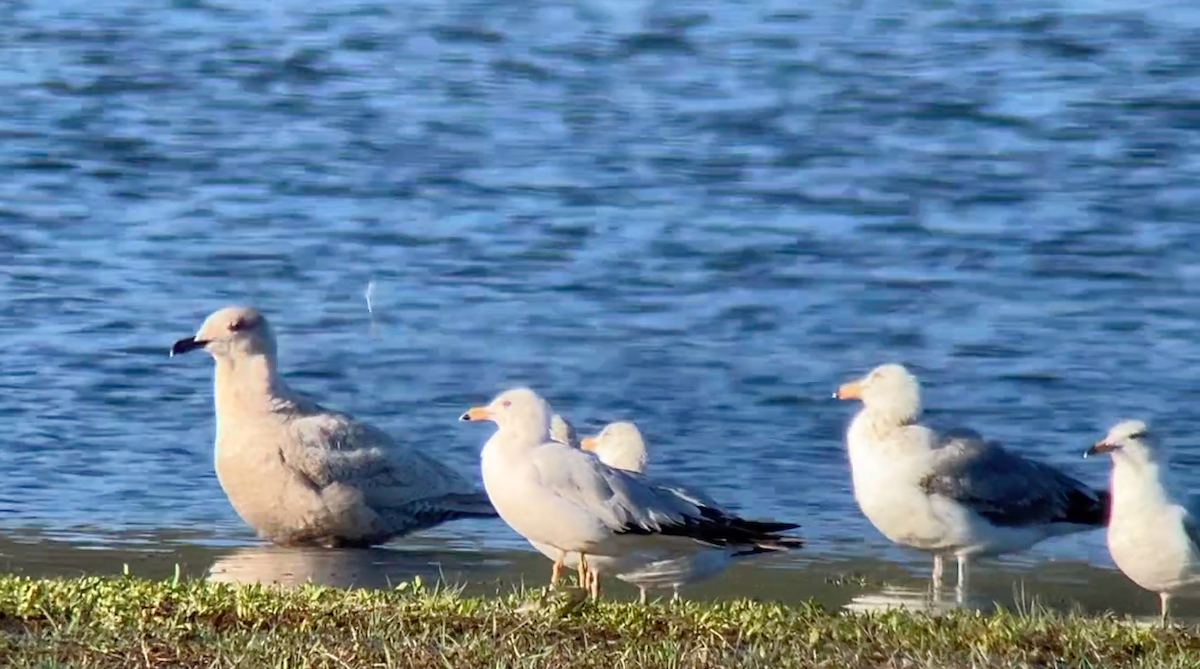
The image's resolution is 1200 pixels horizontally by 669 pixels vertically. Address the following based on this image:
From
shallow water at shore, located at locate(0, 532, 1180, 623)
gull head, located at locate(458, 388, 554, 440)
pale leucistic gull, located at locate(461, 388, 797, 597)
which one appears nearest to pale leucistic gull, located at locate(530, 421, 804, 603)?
pale leucistic gull, located at locate(461, 388, 797, 597)

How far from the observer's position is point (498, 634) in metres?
6.60

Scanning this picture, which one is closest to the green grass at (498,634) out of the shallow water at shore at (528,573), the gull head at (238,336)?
the shallow water at shore at (528,573)

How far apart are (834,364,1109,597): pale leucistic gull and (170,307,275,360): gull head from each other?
257 centimetres

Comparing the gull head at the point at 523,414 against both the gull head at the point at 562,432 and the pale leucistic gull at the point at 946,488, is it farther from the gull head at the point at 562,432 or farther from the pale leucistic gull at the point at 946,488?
the pale leucistic gull at the point at 946,488

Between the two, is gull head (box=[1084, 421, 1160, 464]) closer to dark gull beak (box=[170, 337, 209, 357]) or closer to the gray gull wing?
the gray gull wing

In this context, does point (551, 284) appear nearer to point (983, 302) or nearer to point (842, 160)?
point (983, 302)

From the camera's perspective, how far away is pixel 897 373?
32.5 feet

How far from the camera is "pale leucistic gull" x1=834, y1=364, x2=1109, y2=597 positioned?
9508mm

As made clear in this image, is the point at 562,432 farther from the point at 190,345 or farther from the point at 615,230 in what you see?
the point at 615,230

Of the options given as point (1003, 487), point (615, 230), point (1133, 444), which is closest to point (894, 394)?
point (1003, 487)

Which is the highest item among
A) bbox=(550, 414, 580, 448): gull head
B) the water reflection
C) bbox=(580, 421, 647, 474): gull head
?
bbox=(550, 414, 580, 448): gull head

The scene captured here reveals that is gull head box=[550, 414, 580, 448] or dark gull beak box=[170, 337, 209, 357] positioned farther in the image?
dark gull beak box=[170, 337, 209, 357]

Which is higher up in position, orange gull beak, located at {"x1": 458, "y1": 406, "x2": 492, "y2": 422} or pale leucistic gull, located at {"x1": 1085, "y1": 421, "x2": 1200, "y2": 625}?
orange gull beak, located at {"x1": 458, "y1": 406, "x2": 492, "y2": 422}

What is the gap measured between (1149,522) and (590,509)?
80.7 inches
